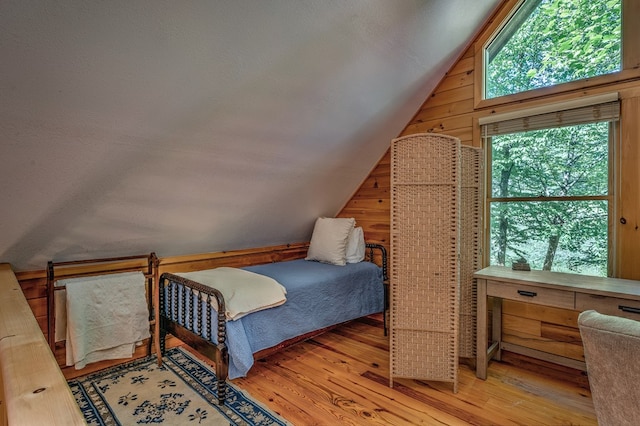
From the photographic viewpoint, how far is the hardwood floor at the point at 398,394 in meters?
1.93

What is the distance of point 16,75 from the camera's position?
1421 millimetres

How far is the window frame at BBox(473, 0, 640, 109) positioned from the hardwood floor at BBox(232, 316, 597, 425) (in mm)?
2029

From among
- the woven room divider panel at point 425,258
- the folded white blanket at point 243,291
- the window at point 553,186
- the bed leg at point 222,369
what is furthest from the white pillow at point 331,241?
the bed leg at point 222,369

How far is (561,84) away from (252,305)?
107 inches

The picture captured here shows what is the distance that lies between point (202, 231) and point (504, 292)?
239 cm

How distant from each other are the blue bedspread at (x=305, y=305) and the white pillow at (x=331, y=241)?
11cm

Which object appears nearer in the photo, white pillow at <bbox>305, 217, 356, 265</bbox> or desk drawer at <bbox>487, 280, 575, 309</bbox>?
desk drawer at <bbox>487, 280, 575, 309</bbox>

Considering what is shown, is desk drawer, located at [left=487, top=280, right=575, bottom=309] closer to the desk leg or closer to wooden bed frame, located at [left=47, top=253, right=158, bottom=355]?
the desk leg

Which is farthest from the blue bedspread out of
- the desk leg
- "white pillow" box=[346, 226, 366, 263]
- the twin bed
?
the desk leg

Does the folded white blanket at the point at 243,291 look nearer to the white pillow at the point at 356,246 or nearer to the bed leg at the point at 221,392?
the bed leg at the point at 221,392

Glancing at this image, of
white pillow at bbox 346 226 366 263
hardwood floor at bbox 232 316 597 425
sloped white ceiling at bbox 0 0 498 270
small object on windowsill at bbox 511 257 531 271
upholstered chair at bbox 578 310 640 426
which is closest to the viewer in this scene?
upholstered chair at bbox 578 310 640 426

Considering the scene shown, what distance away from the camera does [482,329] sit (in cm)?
235

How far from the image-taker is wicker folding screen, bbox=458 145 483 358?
252cm

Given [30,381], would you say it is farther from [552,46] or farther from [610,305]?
[552,46]
